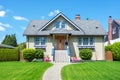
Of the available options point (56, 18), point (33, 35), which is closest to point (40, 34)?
point (33, 35)

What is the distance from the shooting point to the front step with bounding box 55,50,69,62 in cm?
3469

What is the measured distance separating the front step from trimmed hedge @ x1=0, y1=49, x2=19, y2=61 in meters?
5.71

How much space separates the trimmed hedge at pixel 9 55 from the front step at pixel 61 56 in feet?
18.7

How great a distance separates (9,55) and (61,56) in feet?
24.3

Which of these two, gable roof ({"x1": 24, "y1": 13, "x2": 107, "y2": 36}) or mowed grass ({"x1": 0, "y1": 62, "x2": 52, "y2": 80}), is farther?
gable roof ({"x1": 24, "y1": 13, "x2": 107, "y2": 36})

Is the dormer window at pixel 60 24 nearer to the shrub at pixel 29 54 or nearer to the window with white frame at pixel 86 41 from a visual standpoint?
the window with white frame at pixel 86 41

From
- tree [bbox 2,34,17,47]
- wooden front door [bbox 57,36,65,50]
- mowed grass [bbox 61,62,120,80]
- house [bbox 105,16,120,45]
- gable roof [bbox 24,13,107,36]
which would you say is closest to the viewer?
mowed grass [bbox 61,62,120,80]

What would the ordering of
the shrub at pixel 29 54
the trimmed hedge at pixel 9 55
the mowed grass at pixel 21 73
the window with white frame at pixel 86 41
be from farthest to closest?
the window with white frame at pixel 86 41
the trimmed hedge at pixel 9 55
the shrub at pixel 29 54
the mowed grass at pixel 21 73

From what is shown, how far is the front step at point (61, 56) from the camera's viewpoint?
3469 centimetres

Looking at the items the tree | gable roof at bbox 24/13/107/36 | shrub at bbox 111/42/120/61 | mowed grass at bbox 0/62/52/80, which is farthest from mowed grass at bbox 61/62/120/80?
the tree

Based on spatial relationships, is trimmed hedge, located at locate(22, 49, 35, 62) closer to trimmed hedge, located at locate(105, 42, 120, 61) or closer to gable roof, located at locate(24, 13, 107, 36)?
gable roof, located at locate(24, 13, 107, 36)

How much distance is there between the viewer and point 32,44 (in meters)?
37.0

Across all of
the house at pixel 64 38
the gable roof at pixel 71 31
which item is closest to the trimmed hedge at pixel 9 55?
the house at pixel 64 38

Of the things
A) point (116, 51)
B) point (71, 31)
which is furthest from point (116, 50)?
point (71, 31)
